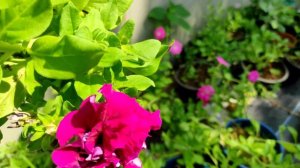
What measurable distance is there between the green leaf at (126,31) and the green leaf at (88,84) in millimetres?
77

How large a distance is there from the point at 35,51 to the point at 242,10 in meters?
2.34

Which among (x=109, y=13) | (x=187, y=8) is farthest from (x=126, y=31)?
(x=187, y=8)

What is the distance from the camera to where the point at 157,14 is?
2051 millimetres

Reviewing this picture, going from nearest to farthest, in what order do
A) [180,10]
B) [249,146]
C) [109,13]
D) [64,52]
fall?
1. [64,52]
2. [109,13]
3. [249,146]
4. [180,10]

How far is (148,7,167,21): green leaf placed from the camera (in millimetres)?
2043

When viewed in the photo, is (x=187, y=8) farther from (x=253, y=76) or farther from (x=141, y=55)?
(x=141, y=55)

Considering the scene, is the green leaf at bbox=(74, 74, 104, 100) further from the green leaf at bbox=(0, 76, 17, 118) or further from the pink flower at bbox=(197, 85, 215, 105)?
the pink flower at bbox=(197, 85, 215, 105)

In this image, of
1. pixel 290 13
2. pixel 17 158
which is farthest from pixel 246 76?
pixel 17 158

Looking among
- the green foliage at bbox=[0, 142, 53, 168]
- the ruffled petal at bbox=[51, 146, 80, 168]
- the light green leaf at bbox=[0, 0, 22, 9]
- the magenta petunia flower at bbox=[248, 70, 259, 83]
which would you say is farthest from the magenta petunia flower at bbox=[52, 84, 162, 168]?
the magenta petunia flower at bbox=[248, 70, 259, 83]

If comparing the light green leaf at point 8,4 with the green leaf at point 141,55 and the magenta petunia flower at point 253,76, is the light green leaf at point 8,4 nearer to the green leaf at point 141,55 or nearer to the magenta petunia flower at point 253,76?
the green leaf at point 141,55

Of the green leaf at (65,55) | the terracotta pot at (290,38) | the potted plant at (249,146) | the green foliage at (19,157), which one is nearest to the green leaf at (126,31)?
the green leaf at (65,55)

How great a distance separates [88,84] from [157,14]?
1641 mm

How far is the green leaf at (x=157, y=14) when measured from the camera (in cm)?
204

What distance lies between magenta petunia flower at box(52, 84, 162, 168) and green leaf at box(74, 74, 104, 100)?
0.03 meters
